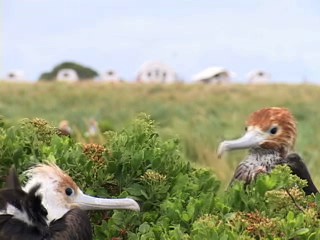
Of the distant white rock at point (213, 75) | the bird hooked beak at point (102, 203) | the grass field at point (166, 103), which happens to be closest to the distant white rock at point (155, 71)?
the distant white rock at point (213, 75)

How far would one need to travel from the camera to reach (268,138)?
4.62m

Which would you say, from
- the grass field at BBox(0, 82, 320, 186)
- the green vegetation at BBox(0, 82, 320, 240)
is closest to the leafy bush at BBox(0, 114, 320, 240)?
the green vegetation at BBox(0, 82, 320, 240)

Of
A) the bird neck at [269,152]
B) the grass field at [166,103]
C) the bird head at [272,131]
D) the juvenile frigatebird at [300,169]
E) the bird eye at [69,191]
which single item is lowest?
the grass field at [166,103]

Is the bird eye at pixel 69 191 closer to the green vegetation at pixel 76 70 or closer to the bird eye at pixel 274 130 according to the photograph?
the bird eye at pixel 274 130

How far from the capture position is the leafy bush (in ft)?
9.48

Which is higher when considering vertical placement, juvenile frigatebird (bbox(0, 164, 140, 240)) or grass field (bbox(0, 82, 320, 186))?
juvenile frigatebird (bbox(0, 164, 140, 240))

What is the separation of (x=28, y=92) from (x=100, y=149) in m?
21.1

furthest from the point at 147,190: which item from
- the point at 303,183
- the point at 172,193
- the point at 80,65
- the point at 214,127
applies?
the point at 80,65

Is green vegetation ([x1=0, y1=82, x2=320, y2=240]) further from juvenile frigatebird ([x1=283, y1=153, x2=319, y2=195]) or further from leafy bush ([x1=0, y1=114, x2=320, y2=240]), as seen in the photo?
juvenile frigatebird ([x1=283, y1=153, x2=319, y2=195])

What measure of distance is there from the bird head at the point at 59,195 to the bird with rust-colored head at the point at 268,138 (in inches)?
55.9

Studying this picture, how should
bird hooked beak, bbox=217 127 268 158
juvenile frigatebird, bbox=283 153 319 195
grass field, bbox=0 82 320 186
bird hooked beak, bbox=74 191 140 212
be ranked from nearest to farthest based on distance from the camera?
1. bird hooked beak, bbox=74 191 140 212
2. juvenile frigatebird, bbox=283 153 319 195
3. bird hooked beak, bbox=217 127 268 158
4. grass field, bbox=0 82 320 186

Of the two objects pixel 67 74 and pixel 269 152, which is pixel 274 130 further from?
pixel 67 74

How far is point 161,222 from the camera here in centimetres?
315

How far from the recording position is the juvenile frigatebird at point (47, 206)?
284 centimetres
